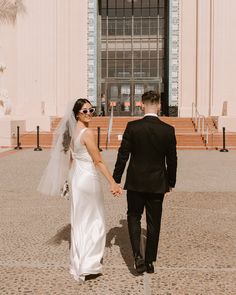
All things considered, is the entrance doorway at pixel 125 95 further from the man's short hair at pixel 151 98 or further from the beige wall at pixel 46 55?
the man's short hair at pixel 151 98

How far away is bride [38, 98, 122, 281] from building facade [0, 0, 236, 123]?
20.4 m

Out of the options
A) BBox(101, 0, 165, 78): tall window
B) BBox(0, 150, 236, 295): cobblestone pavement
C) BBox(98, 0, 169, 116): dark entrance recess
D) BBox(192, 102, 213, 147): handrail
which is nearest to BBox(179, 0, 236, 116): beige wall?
BBox(192, 102, 213, 147): handrail

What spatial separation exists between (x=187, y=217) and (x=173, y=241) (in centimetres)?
145

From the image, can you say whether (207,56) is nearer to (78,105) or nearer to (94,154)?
(78,105)

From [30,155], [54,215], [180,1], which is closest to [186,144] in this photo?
[30,155]

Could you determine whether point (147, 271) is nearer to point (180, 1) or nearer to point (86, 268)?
point (86, 268)

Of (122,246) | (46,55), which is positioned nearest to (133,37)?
(46,55)

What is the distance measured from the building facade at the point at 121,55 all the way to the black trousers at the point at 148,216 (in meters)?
20.8

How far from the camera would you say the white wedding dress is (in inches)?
183

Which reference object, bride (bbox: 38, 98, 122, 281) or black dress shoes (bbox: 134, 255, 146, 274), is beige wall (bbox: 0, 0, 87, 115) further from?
black dress shoes (bbox: 134, 255, 146, 274)

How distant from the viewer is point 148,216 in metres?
4.71

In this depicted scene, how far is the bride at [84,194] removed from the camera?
182 inches

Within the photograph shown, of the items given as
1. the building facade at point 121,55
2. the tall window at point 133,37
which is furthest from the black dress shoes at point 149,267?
the tall window at point 133,37

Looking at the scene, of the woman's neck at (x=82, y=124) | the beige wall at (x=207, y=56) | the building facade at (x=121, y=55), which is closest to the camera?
the woman's neck at (x=82, y=124)
